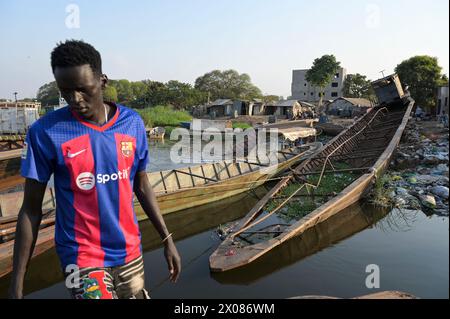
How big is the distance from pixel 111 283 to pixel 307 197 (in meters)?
7.93

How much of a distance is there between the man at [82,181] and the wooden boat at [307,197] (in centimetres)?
365

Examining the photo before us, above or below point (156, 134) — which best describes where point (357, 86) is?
above

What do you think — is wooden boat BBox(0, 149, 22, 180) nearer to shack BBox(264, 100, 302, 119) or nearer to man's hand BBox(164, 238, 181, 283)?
man's hand BBox(164, 238, 181, 283)

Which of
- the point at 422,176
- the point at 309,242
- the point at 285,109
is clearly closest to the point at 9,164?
the point at 309,242

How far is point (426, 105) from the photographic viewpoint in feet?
83.3

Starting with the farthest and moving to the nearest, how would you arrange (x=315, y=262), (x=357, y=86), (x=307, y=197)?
(x=357, y=86)
(x=307, y=197)
(x=315, y=262)

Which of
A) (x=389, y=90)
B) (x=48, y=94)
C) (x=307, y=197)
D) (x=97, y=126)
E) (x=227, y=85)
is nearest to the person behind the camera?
(x=97, y=126)

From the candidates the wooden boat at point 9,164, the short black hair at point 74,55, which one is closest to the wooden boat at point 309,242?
the short black hair at point 74,55

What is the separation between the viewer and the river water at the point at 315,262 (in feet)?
17.6

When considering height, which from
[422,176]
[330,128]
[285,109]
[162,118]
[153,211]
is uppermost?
[285,109]

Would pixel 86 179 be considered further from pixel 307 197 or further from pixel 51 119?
pixel 307 197

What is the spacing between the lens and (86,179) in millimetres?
1617

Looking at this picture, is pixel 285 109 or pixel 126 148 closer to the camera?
pixel 126 148
